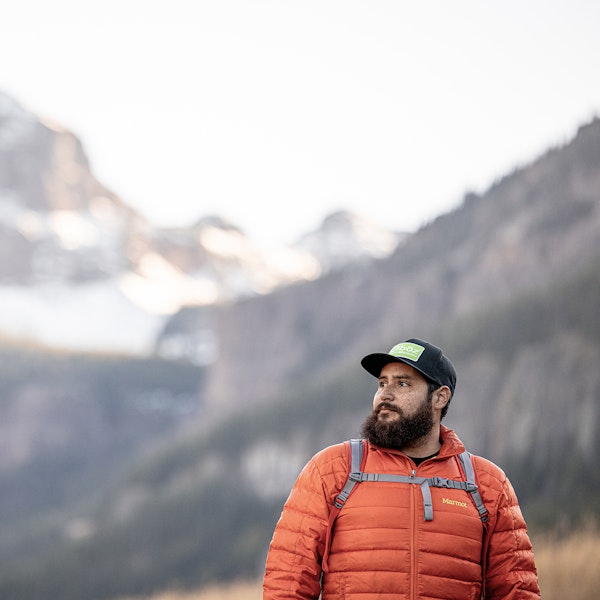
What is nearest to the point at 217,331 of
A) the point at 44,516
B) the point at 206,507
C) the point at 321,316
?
the point at 321,316

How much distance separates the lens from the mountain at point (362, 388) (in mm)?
35844

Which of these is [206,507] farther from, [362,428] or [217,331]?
[362,428]

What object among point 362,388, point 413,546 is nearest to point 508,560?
point 413,546

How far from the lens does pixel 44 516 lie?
8500cm

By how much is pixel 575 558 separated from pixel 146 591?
39.4 m

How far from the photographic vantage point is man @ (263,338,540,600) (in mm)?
→ 4387

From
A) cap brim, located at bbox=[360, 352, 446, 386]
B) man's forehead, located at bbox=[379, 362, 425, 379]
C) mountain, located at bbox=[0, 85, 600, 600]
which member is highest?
mountain, located at bbox=[0, 85, 600, 600]

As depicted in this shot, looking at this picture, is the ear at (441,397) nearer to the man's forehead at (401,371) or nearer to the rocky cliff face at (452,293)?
the man's forehead at (401,371)

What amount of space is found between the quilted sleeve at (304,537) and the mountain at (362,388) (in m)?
20.8

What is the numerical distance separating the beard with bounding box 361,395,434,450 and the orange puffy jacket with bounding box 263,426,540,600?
0.05 metres

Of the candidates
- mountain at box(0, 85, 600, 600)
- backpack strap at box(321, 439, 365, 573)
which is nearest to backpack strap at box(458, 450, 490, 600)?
backpack strap at box(321, 439, 365, 573)

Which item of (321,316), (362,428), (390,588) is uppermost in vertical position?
(321,316)

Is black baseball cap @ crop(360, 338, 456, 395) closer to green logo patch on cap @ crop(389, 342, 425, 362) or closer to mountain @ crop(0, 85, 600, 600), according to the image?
green logo patch on cap @ crop(389, 342, 425, 362)

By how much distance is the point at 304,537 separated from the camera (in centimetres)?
440
